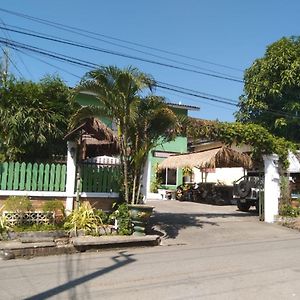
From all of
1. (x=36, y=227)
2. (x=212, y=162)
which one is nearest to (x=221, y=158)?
(x=212, y=162)

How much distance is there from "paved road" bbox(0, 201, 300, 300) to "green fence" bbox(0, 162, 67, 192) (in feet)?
9.49

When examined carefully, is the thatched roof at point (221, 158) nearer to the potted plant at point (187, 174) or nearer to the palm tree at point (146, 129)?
Result: the palm tree at point (146, 129)

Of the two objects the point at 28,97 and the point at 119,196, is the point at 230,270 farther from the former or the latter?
the point at 28,97

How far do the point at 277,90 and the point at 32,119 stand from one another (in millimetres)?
16025

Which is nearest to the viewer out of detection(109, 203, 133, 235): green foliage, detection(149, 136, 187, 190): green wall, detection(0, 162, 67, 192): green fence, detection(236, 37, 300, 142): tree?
detection(0, 162, 67, 192): green fence

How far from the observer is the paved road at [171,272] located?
7.17 m

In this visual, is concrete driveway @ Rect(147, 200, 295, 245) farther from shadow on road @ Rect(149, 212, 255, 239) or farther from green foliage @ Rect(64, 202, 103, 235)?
green foliage @ Rect(64, 202, 103, 235)

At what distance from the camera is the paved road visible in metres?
7.17

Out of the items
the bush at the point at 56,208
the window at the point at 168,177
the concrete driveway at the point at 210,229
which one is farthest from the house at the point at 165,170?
the bush at the point at 56,208

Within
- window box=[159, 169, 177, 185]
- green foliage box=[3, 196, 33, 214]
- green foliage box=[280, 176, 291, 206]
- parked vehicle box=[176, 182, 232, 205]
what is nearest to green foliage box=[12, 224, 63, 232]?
green foliage box=[3, 196, 33, 214]

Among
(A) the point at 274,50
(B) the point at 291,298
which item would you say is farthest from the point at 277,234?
(A) the point at 274,50

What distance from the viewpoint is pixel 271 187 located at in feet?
59.6

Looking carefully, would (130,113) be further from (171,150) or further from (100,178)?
(171,150)

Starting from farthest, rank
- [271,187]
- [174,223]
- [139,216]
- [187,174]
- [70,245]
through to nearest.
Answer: [187,174], [271,187], [174,223], [139,216], [70,245]
